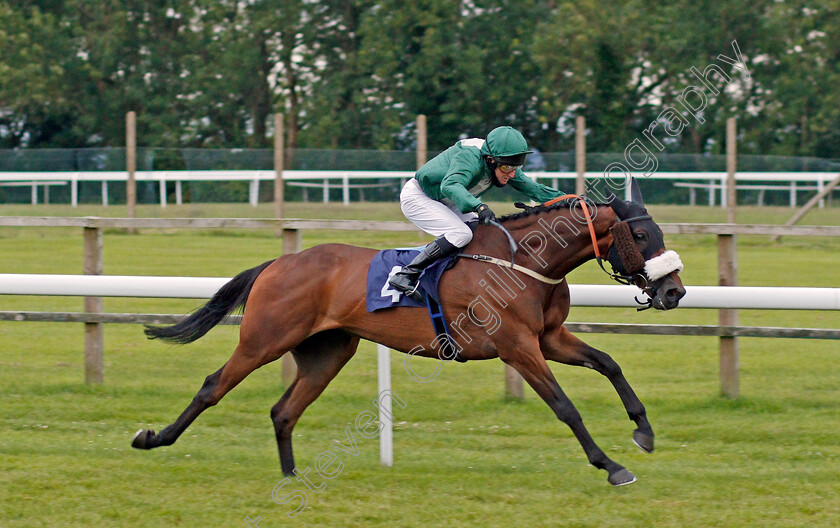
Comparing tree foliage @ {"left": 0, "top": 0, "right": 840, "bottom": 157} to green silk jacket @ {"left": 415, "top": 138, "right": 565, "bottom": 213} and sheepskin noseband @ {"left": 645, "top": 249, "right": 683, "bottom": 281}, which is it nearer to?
green silk jacket @ {"left": 415, "top": 138, "right": 565, "bottom": 213}

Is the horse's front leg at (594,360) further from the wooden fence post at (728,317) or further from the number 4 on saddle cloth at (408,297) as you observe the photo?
the wooden fence post at (728,317)

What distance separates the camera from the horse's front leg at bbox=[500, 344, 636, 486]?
15.6ft

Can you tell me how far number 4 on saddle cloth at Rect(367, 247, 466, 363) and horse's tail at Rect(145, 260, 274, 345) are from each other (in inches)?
28.0

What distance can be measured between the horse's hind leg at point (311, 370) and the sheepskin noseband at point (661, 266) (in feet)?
5.72

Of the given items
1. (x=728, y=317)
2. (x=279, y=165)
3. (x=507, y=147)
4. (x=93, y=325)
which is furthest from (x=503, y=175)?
(x=279, y=165)

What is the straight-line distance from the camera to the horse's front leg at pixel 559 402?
15.6 ft

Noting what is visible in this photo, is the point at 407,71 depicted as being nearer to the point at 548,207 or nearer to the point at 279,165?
the point at 279,165

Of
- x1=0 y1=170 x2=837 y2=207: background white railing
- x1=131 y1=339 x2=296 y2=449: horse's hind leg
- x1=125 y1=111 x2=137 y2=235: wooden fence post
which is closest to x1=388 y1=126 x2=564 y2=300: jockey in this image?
x1=131 y1=339 x2=296 y2=449: horse's hind leg

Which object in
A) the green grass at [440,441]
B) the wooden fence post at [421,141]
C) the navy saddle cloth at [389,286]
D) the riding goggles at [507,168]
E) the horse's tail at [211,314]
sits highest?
the wooden fence post at [421,141]

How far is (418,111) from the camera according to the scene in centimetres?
2438

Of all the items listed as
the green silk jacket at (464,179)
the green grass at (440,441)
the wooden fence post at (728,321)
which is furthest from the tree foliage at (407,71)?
the green silk jacket at (464,179)

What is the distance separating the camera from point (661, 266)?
4746 mm

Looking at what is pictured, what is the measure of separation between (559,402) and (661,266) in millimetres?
835

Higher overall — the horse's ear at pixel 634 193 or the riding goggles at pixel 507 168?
the riding goggles at pixel 507 168
